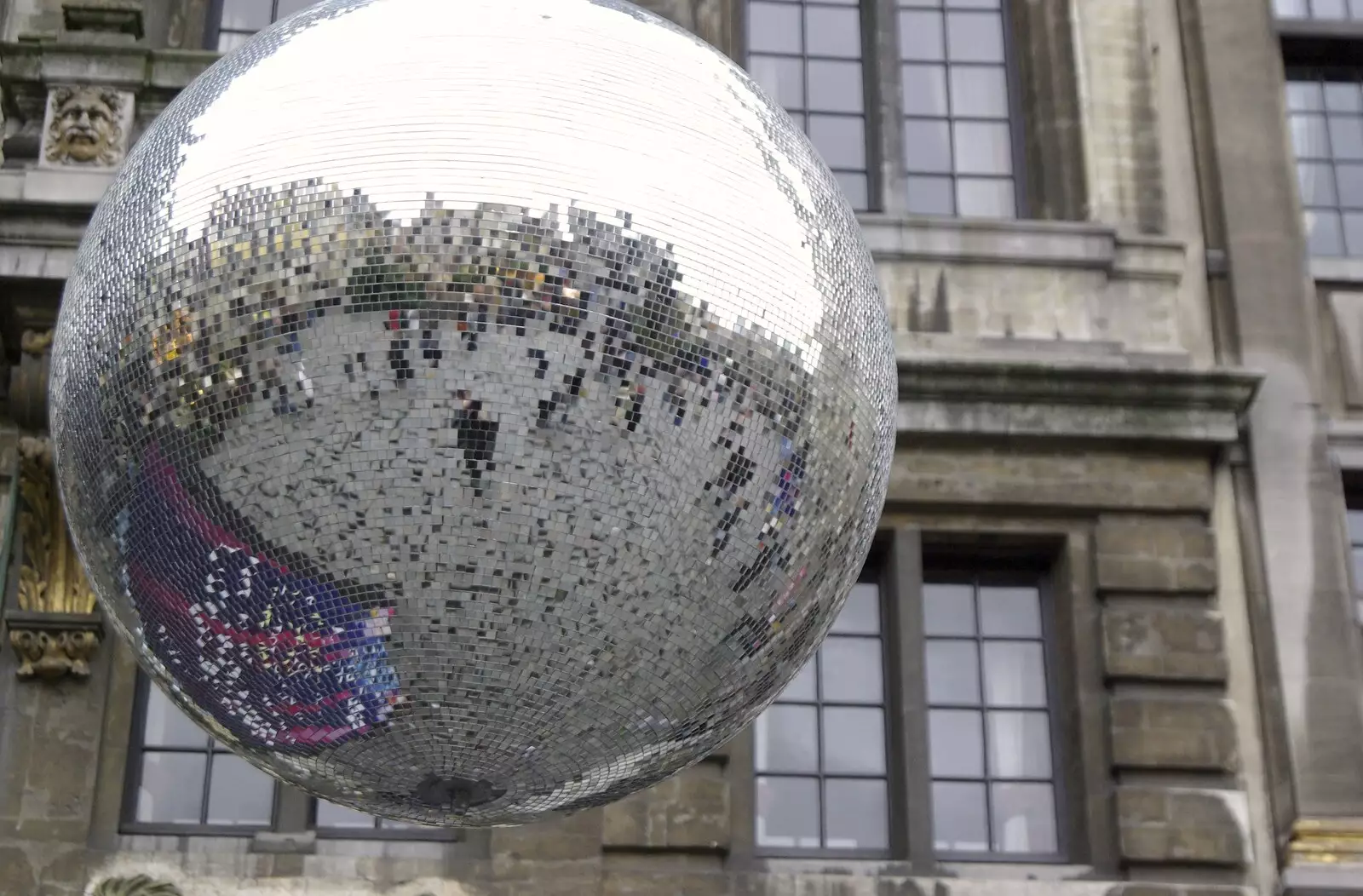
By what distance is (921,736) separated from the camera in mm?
9344

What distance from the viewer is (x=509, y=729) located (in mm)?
2393

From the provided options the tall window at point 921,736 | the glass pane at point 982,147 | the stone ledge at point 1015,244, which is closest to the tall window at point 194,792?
the tall window at point 921,736

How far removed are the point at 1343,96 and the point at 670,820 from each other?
6206 mm

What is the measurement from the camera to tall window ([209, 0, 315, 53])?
1130 centimetres

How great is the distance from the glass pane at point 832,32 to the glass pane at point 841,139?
0.47 m

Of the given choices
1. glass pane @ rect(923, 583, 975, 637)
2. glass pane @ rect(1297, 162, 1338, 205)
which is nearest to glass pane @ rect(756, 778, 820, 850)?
glass pane @ rect(923, 583, 975, 637)

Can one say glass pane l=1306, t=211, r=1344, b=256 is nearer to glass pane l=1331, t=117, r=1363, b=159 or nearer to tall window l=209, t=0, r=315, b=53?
glass pane l=1331, t=117, r=1363, b=159

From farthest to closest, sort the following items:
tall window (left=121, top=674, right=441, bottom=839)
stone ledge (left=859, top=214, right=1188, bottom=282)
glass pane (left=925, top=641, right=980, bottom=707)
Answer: stone ledge (left=859, top=214, right=1188, bottom=282) < glass pane (left=925, top=641, right=980, bottom=707) < tall window (left=121, top=674, right=441, bottom=839)

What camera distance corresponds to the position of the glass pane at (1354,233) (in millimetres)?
11203

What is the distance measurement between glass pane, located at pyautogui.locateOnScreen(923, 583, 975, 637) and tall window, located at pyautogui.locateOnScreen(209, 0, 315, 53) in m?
5.01

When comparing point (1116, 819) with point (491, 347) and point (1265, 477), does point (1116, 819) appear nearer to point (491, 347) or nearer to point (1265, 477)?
point (1265, 477)

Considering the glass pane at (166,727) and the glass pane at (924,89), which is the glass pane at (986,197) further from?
the glass pane at (166,727)

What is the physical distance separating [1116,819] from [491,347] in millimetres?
7427

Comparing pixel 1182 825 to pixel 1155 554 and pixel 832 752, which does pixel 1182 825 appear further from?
pixel 832 752
